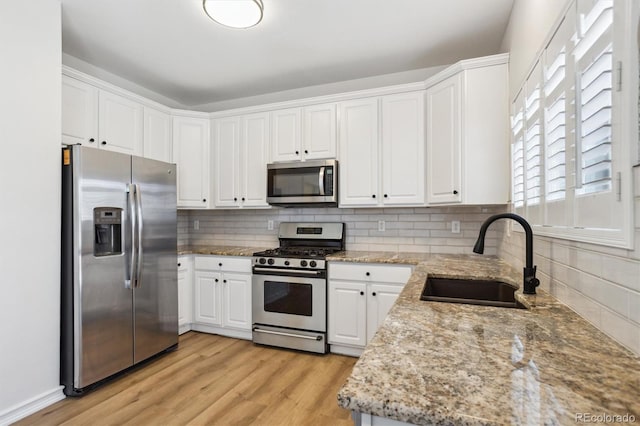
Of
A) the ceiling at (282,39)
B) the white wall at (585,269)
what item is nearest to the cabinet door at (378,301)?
the white wall at (585,269)

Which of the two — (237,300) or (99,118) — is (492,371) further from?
(99,118)

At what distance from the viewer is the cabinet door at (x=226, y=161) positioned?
11.6ft

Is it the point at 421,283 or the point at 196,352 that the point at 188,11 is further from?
the point at 196,352

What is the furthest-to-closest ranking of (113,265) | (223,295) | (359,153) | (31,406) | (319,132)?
(223,295) < (319,132) < (359,153) < (113,265) < (31,406)

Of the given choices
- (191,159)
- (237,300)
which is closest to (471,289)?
(237,300)

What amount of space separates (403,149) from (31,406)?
10.7 ft

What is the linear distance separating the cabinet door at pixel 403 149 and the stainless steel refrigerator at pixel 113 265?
205cm

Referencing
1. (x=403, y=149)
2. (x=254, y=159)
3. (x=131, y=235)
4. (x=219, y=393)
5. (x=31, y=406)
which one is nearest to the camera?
(x=31, y=406)

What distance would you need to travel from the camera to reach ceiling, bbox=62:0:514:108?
222cm

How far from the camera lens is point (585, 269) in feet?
3.40

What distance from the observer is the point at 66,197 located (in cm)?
221

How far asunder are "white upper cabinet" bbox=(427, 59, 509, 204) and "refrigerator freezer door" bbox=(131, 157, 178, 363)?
2446 mm

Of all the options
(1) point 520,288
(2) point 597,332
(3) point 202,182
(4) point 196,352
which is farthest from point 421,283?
(3) point 202,182

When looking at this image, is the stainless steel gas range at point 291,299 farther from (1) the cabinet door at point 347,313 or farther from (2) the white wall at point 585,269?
(2) the white wall at point 585,269
